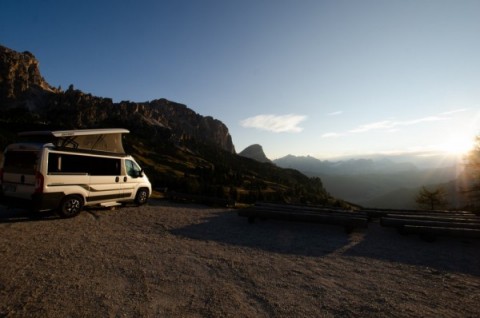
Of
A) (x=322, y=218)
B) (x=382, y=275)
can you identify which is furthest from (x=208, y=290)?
(x=322, y=218)

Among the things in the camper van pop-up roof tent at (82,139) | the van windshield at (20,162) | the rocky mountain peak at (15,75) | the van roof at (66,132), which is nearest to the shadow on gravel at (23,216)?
the van windshield at (20,162)

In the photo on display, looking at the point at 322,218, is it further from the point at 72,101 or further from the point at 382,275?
the point at 72,101

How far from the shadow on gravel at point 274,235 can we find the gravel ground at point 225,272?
7 centimetres

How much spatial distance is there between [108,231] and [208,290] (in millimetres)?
6162

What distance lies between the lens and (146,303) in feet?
16.9

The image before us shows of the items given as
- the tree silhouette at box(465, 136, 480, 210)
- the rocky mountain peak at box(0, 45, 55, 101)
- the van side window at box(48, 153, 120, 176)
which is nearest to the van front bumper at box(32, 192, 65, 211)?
the van side window at box(48, 153, 120, 176)

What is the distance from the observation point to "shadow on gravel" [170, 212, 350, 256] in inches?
363

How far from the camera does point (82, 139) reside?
12695 millimetres

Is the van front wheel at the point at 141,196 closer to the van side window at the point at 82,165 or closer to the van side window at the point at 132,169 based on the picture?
the van side window at the point at 132,169

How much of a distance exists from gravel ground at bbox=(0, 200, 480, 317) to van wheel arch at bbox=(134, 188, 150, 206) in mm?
4569

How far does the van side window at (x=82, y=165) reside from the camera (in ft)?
36.6

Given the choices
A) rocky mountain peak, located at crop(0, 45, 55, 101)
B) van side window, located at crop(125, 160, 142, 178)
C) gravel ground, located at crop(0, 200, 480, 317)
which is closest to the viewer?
gravel ground, located at crop(0, 200, 480, 317)

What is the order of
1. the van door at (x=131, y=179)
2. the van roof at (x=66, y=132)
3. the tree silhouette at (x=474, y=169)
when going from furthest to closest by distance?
the tree silhouette at (x=474, y=169), the van door at (x=131, y=179), the van roof at (x=66, y=132)

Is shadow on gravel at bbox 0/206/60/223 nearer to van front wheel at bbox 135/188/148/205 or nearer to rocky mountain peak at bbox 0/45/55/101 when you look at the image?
van front wheel at bbox 135/188/148/205
